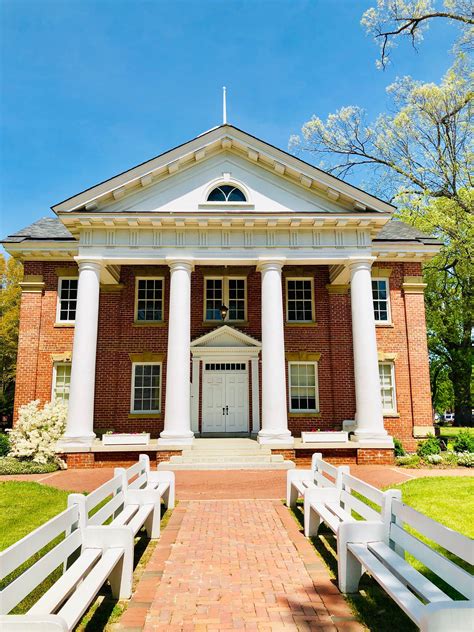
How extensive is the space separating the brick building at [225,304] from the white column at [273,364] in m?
0.04

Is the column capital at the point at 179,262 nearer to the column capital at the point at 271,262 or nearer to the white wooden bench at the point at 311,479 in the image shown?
the column capital at the point at 271,262

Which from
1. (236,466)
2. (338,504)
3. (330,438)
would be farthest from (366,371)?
(338,504)

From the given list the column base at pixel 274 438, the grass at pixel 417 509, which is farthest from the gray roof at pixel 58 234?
the grass at pixel 417 509

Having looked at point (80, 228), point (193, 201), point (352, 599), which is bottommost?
point (352, 599)

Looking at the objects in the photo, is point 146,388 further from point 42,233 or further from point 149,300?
point 42,233

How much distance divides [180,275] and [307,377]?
694 centimetres

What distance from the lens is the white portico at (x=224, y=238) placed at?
1453 centimetres

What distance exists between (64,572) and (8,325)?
30.9 meters

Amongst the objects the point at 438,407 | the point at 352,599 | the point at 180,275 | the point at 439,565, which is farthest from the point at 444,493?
the point at 438,407

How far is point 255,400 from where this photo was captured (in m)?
18.1

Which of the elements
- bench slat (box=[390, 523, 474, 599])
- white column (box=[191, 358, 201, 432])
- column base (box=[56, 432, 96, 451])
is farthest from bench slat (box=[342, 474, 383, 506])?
white column (box=[191, 358, 201, 432])

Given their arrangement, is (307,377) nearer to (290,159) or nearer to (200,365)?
(200,365)

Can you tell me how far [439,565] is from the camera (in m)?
3.76

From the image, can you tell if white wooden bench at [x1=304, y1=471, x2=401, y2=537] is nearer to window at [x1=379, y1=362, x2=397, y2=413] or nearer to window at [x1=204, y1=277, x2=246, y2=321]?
window at [x1=204, y1=277, x2=246, y2=321]
